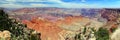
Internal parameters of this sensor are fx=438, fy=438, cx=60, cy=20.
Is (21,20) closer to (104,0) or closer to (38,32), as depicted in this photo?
(38,32)

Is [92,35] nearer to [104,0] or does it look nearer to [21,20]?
A: [104,0]

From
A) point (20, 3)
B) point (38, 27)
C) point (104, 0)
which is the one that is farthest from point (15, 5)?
point (104, 0)

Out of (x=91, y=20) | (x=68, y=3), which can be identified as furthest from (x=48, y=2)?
(x=91, y=20)

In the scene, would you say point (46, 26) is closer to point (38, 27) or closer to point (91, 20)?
point (38, 27)

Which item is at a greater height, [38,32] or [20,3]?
[20,3]

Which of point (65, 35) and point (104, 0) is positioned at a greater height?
point (104, 0)

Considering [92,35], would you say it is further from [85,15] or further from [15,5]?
[15,5]

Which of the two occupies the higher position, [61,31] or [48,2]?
[48,2]
